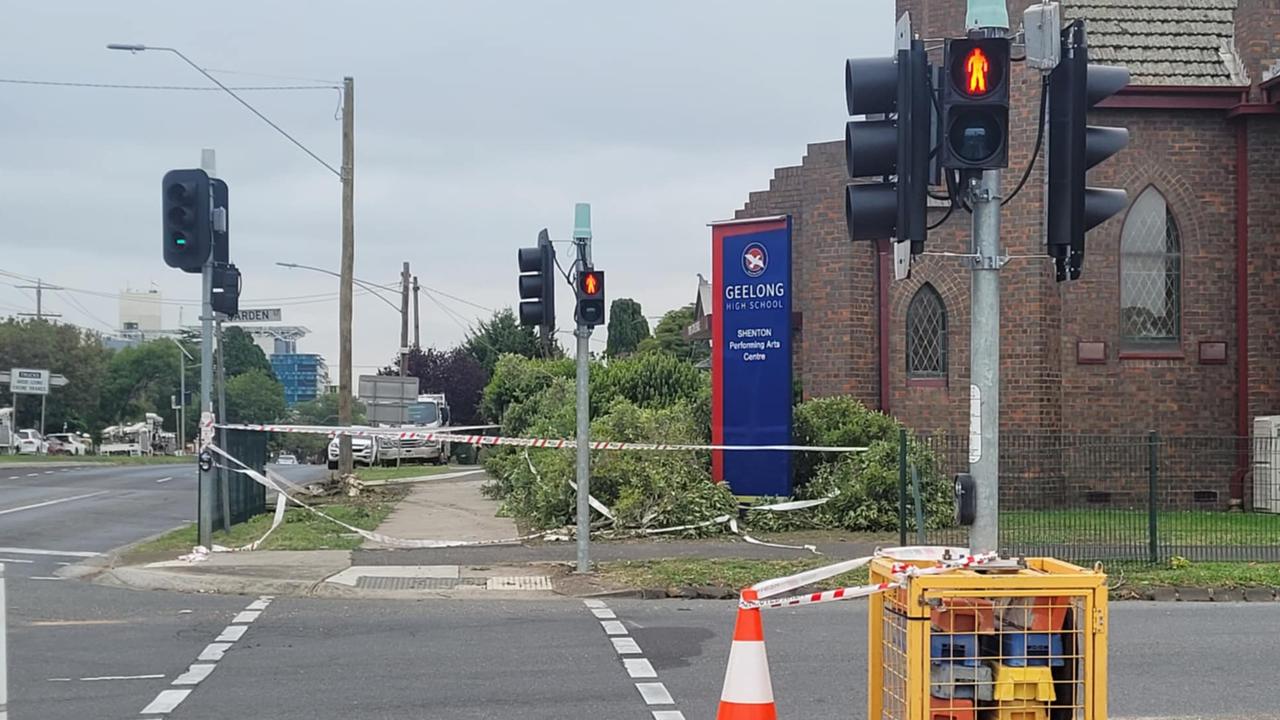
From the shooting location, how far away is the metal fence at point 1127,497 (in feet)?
53.9

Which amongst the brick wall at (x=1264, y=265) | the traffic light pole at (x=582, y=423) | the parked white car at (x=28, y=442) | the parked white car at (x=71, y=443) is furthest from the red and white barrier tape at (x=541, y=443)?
the parked white car at (x=71, y=443)

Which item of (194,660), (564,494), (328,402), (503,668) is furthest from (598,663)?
(328,402)

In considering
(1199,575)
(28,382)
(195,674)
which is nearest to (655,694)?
(195,674)

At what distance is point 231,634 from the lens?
1157 centimetres

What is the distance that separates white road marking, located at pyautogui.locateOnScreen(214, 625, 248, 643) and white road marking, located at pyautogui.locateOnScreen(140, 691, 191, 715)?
2.06 metres

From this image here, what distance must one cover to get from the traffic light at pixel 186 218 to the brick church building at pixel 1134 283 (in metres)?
9.97

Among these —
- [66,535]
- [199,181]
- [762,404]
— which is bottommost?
[66,535]

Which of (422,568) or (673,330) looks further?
(673,330)

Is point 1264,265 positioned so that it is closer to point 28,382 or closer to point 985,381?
point 985,381

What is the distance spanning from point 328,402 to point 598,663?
134588 mm

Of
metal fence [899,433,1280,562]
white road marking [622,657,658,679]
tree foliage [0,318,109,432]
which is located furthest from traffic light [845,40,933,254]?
tree foliage [0,318,109,432]

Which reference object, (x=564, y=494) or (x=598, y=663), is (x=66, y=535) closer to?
(x=564, y=494)

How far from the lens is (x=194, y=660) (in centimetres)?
1037

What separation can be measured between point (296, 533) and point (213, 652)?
315 inches
